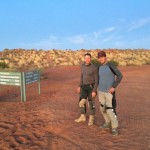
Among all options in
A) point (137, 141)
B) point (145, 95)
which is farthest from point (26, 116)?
point (145, 95)

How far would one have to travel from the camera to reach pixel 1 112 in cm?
1146

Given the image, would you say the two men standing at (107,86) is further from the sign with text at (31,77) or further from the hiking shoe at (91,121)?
the sign with text at (31,77)

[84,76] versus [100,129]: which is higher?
[84,76]

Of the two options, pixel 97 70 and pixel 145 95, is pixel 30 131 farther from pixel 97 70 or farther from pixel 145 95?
pixel 145 95

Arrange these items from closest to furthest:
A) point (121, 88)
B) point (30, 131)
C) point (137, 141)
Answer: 1. point (137, 141)
2. point (30, 131)
3. point (121, 88)

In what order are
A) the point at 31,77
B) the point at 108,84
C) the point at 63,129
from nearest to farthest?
the point at 108,84 → the point at 63,129 → the point at 31,77

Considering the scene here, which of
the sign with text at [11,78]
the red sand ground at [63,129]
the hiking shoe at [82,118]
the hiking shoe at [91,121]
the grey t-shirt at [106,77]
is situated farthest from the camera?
the sign with text at [11,78]

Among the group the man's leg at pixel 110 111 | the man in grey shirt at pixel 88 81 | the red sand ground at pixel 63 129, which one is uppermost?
the man in grey shirt at pixel 88 81

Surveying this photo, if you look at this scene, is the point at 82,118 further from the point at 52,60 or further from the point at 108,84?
the point at 52,60

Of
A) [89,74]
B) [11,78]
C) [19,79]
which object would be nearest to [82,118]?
[89,74]

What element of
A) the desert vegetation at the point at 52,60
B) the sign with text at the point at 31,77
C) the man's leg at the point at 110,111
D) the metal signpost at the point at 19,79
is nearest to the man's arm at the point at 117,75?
the man's leg at the point at 110,111

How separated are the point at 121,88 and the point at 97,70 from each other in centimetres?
1016

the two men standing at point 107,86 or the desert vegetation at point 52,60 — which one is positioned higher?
the desert vegetation at point 52,60

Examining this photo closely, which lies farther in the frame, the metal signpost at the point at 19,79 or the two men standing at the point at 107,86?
the metal signpost at the point at 19,79
